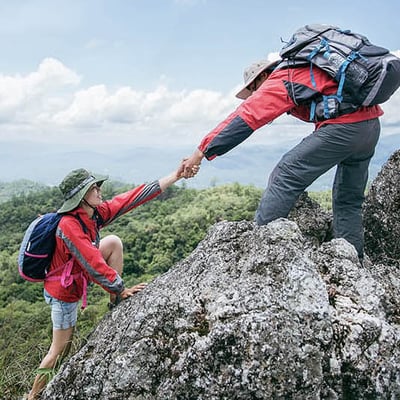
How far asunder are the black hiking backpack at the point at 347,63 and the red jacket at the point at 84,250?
2.11 meters

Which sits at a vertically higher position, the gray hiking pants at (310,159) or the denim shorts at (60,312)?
the gray hiking pants at (310,159)

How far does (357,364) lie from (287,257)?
868 mm

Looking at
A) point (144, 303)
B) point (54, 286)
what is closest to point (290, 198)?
point (144, 303)

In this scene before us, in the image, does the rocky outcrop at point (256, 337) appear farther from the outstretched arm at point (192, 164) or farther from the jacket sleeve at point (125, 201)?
the jacket sleeve at point (125, 201)

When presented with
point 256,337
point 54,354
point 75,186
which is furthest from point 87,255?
point 256,337

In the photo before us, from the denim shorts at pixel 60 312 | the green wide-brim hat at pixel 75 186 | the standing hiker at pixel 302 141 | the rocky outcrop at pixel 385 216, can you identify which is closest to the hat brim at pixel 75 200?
the green wide-brim hat at pixel 75 186

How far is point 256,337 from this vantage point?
300 cm

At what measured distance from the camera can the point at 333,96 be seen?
446 cm

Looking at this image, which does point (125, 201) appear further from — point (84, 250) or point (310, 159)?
point (310, 159)

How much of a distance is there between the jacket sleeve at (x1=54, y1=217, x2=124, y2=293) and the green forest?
3.75 ft

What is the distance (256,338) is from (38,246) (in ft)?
8.48

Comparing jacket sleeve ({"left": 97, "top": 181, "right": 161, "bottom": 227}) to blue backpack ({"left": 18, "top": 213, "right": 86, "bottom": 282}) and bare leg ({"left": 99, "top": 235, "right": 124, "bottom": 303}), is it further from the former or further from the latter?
blue backpack ({"left": 18, "top": 213, "right": 86, "bottom": 282})

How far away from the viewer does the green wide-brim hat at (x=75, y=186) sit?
4624 millimetres

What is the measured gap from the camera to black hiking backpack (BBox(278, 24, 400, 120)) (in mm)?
4293
